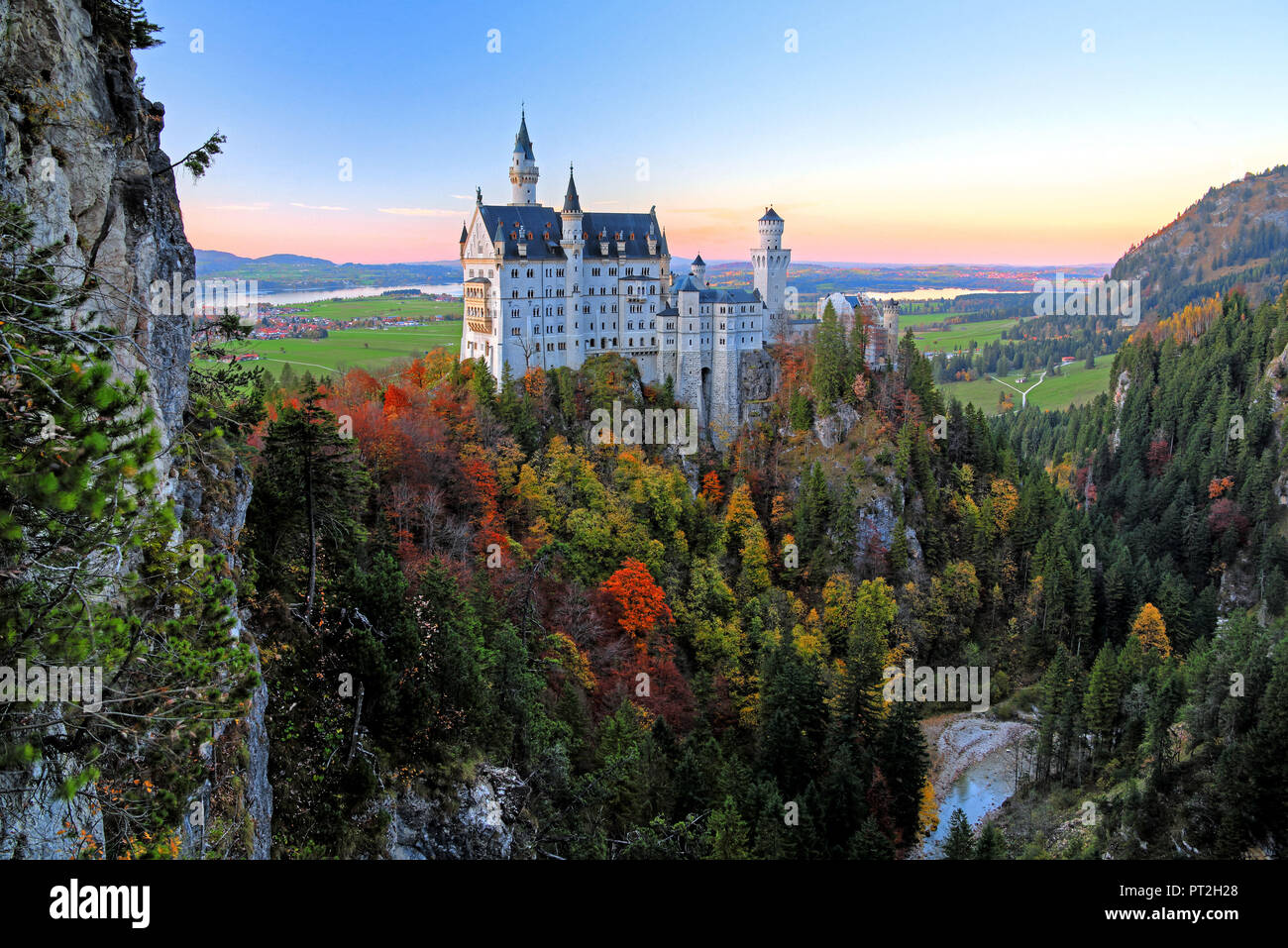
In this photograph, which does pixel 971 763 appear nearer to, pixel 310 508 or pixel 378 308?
pixel 310 508

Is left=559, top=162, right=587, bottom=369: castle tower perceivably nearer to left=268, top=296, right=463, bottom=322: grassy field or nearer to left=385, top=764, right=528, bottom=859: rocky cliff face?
left=268, top=296, right=463, bottom=322: grassy field

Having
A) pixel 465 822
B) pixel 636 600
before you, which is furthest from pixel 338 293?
pixel 465 822

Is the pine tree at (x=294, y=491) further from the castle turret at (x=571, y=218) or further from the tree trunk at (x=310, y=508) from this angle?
the castle turret at (x=571, y=218)

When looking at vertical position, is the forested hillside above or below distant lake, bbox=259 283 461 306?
below

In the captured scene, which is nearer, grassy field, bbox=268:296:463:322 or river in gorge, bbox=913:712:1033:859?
river in gorge, bbox=913:712:1033:859

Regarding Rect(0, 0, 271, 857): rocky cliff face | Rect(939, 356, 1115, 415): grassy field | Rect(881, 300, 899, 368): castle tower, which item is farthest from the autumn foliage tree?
Rect(939, 356, 1115, 415): grassy field

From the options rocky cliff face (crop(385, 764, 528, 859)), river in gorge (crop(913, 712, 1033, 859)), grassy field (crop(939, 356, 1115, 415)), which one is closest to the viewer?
rocky cliff face (crop(385, 764, 528, 859))

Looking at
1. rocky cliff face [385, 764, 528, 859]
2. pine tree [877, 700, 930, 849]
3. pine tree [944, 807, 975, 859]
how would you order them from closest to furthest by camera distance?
rocky cliff face [385, 764, 528, 859] → pine tree [944, 807, 975, 859] → pine tree [877, 700, 930, 849]

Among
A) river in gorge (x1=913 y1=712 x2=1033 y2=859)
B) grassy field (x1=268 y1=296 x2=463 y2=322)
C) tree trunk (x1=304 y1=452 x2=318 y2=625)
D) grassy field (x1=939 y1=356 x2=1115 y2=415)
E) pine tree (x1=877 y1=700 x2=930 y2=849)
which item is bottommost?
river in gorge (x1=913 y1=712 x2=1033 y2=859)
